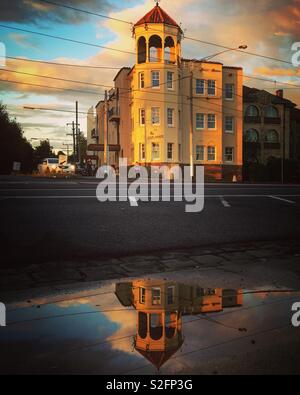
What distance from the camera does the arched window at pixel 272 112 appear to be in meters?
56.4

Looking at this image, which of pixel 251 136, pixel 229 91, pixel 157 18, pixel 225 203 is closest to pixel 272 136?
pixel 251 136

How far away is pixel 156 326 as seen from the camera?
3.65 meters

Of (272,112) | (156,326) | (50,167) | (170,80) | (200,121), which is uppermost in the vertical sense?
(170,80)

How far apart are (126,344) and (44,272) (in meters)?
2.60

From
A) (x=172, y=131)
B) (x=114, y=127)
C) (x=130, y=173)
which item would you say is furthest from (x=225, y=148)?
(x=114, y=127)

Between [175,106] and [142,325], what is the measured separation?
133 ft

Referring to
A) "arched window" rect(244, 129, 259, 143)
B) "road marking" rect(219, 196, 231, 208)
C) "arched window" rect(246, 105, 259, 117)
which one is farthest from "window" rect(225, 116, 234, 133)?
→ "road marking" rect(219, 196, 231, 208)

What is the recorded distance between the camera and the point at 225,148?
46.8m

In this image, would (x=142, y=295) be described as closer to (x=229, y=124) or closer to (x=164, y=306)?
(x=164, y=306)

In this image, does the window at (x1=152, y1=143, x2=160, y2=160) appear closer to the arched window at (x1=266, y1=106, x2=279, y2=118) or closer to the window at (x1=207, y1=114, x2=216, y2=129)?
the window at (x1=207, y1=114, x2=216, y2=129)

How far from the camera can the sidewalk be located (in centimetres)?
501

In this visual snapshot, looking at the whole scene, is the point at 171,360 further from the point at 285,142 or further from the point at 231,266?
the point at 285,142

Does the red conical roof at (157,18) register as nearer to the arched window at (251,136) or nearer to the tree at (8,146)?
the arched window at (251,136)

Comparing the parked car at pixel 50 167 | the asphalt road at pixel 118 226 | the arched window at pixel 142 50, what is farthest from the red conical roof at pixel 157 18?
the asphalt road at pixel 118 226
